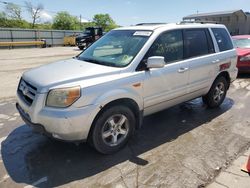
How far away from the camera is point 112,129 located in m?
3.57

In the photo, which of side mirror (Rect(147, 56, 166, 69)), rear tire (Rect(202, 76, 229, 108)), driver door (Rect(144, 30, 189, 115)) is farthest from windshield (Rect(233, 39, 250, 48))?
side mirror (Rect(147, 56, 166, 69))

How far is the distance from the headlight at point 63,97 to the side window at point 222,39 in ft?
11.6

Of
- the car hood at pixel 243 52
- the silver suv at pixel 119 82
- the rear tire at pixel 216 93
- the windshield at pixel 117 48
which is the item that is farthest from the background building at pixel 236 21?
the windshield at pixel 117 48

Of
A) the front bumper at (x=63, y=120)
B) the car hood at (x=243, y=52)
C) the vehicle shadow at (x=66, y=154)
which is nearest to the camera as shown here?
the front bumper at (x=63, y=120)

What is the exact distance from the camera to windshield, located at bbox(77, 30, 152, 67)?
3.76m

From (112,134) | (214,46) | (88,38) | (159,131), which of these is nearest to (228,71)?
(214,46)

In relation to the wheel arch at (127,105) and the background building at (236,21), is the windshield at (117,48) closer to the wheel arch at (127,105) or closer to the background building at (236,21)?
the wheel arch at (127,105)

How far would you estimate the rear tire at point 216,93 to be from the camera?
5.36 m

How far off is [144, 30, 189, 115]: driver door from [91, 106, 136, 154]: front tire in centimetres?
42

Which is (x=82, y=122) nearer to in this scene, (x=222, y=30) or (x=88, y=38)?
(x=222, y=30)

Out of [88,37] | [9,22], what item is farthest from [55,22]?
[88,37]

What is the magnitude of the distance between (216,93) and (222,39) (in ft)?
3.90

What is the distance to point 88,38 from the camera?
2539 centimetres

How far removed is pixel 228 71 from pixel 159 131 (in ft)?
7.69
